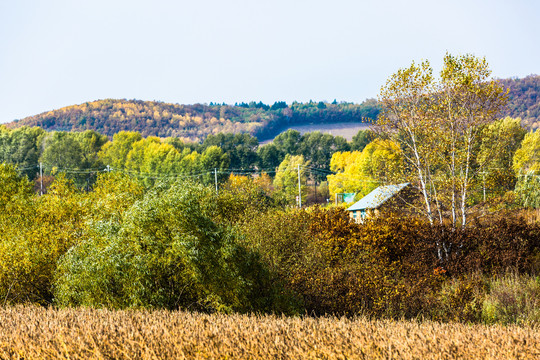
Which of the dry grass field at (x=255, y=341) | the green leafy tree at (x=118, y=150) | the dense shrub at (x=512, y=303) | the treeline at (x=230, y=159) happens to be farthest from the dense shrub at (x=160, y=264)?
the green leafy tree at (x=118, y=150)

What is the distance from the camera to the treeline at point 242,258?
11.6 m

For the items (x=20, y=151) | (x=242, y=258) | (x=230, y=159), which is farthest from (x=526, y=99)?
(x=242, y=258)

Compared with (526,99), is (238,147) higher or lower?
lower

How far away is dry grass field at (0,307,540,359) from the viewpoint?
470 cm

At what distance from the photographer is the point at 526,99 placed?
561 feet

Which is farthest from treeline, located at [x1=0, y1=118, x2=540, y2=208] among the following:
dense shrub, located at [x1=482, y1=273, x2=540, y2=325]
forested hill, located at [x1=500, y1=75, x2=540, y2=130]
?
forested hill, located at [x1=500, y1=75, x2=540, y2=130]

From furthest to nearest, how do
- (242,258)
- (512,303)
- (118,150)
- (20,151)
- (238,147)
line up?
(238,147)
(118,150)
(20,151)
(512,303)
(242,258)

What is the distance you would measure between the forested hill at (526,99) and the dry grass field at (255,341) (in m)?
168

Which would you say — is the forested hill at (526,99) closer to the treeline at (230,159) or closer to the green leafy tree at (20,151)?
the treeline at (230,159)

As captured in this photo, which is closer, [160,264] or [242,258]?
[160,264]

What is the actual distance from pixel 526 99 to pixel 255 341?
18726cm

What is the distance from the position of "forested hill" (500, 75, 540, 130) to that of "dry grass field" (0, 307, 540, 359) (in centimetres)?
16825

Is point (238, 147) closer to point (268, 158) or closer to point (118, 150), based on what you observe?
point (268, 158)

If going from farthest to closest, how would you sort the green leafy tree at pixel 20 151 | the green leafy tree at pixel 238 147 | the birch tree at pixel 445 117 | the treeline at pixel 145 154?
the green leafy tree at pixel 238 147
the green leafy tree at pixel 20 151
the treeline at pixel 145 154
the birch tree at pixel 445 117
